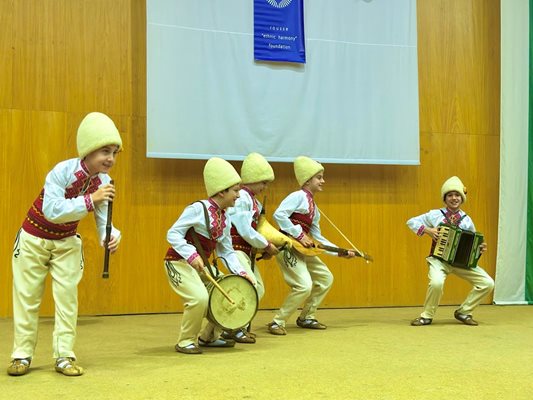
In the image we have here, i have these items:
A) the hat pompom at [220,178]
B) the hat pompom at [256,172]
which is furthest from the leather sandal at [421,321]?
the hat pompom at [220,178]

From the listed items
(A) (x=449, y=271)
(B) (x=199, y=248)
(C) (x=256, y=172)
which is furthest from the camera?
(A) (x=449, y=271)

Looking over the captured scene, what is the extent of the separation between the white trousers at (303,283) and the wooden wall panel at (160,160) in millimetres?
1294

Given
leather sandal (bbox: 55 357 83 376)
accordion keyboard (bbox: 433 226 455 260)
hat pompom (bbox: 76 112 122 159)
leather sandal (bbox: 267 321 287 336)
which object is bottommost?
leather sandal (bbox: 267 321 287 336)

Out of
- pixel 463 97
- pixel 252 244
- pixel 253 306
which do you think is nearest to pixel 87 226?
pixel 252 244

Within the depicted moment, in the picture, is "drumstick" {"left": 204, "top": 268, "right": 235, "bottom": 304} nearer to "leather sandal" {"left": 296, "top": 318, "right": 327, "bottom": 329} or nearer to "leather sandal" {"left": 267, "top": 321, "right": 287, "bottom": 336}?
"leather sandal" {"left": 267, "top": 321, "right": 287, "bottom": 336}

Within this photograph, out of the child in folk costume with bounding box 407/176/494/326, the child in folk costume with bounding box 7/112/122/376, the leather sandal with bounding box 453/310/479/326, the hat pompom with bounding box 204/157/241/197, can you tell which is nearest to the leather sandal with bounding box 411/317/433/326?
the child in folk costume with bounding box 407/176/494/326

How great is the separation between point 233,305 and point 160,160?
8.82 ft

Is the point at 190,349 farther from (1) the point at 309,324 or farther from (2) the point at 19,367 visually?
(1) the point at 309,324

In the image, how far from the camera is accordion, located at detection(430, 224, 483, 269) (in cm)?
583

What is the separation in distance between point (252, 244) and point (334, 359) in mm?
1217

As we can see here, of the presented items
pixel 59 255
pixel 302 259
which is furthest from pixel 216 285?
pixel 302 259

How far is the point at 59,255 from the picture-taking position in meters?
3.61

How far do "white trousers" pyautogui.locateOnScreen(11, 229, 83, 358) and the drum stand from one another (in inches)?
36.8

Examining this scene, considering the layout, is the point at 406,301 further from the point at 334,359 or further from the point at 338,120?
the point at 334,359
